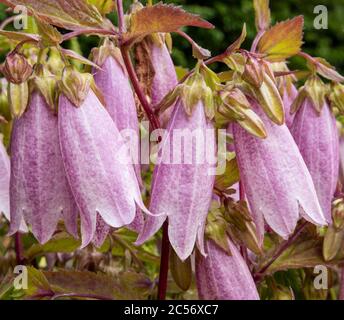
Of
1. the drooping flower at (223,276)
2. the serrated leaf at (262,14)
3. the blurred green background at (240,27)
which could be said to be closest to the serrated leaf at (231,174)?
the drooping flower at (223,276)

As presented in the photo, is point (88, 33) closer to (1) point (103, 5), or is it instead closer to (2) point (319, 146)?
(1) point (103, 5)

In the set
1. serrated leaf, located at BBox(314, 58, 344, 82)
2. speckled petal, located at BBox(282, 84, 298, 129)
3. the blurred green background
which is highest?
the blurred green background

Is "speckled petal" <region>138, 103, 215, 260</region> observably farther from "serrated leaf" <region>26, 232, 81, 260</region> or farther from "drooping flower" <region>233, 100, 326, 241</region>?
"serrated leaf" <region>26, 232, 81, 260</region>

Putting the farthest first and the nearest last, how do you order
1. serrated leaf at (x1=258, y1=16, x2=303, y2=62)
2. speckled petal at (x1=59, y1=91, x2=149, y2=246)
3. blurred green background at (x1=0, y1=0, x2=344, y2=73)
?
blurred green background at (x1=0, y1=0, x2=344, y2=73)
serrated leaf at (x1=258, y1=16, x2=303, y2=62)
speckled petal at (x1=59, y1=91, x2=149, y2=246)

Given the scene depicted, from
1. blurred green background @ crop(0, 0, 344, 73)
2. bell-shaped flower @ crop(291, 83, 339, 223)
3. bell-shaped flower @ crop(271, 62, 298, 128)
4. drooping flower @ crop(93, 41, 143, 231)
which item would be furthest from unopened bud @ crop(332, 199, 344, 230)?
blurred green background @ crop(0, 0, 344, 73)

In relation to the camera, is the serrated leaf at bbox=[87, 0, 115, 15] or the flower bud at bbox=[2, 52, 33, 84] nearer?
the flower bud at bbox=[2, 52, 33, 84]

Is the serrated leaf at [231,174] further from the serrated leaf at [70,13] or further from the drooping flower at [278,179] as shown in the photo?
the serrated leaf at [70,13]

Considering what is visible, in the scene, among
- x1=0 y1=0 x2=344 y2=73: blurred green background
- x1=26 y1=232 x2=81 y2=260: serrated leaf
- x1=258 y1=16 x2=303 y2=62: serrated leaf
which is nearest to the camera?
x1=258 y1=16 x2=303 y2=62: serrated leaf

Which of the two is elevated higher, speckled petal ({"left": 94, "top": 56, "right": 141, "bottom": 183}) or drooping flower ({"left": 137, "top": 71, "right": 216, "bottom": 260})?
speckled petal ({"left": 94, "top": 56, "right": 141, "bottom": 183})
